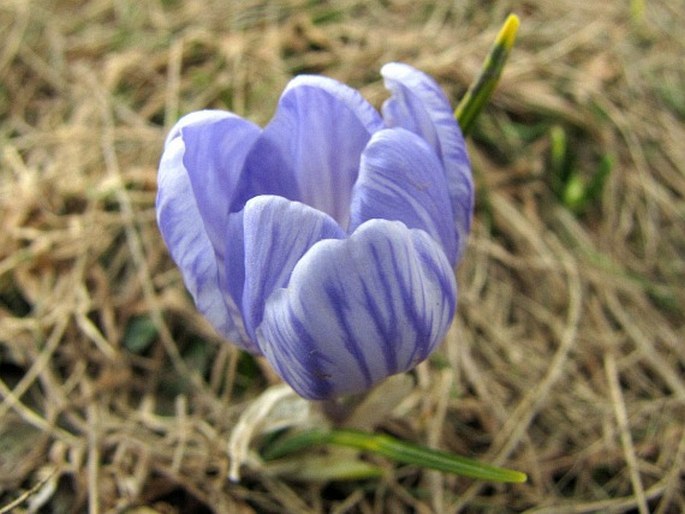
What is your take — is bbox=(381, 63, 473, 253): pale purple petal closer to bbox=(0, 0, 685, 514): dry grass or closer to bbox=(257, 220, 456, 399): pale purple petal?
bbox=(257, 220, 456, 399): pale purple petal

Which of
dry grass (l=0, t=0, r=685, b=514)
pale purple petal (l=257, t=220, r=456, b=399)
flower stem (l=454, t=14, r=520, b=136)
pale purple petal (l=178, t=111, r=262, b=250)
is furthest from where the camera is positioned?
dry grass (l=0, t=0, r=685, b=514)

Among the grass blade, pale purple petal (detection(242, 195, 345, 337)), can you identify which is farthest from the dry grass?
pale purple petal (detection(242, 195, 345, 337))

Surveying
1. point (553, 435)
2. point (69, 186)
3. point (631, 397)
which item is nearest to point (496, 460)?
point (553, 435)

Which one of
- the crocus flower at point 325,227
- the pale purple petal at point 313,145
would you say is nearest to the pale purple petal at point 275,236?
the crocus flower at point 325,227

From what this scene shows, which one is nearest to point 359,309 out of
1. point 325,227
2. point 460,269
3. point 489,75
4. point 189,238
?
point 325,227

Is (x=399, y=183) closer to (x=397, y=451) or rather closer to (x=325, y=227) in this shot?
(x=325, y=227)

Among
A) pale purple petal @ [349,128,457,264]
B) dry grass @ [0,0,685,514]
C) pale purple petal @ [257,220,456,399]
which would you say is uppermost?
pale purple petal @ [349,128,457,264]

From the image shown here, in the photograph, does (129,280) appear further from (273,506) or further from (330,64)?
(330,64)
